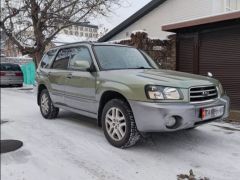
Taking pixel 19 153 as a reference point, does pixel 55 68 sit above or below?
Answer: above

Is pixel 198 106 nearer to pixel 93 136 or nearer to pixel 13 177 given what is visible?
pixel 93 136

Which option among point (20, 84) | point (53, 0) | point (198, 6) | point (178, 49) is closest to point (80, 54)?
point (178, 49)

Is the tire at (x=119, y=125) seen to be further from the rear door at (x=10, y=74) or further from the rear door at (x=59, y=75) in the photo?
the rear door at (x=10, y=74)

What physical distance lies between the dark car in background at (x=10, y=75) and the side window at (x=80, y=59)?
38.8ft

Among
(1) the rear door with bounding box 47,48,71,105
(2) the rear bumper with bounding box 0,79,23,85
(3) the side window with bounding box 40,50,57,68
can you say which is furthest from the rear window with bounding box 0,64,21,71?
(1) the rear door with bounding box 47,48,71,105

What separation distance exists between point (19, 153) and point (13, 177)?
0.93 meters

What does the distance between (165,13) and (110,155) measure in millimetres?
11769

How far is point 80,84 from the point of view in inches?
225

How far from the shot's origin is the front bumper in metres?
4.27

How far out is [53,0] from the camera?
1634 cm

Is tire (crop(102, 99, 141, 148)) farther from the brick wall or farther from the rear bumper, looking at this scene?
the rear bumper

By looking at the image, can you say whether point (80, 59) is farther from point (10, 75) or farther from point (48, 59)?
point (10, 75)

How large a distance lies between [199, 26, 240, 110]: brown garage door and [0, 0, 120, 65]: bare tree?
8966mm

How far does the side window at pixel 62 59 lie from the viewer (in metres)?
6.44
